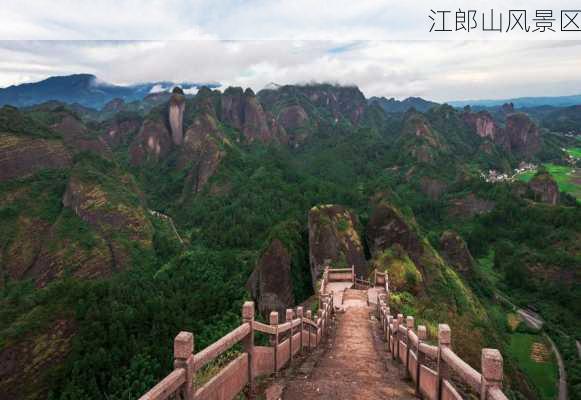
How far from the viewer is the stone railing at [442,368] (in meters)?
4.82

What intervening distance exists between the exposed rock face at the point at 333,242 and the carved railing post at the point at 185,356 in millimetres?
32474

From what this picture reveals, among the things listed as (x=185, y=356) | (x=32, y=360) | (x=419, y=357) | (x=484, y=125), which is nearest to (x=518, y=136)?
(x=484, y=125)

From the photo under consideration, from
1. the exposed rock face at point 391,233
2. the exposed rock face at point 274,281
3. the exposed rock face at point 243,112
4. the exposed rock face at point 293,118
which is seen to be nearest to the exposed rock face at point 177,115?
the exposed rock face at point 243,112

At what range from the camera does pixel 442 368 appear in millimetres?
6750

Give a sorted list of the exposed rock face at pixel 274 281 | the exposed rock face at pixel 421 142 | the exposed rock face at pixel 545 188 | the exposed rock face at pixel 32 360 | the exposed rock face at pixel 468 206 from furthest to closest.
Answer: the exposed rock face at pixel 421 142 → the exposed rock face at pixel 545 188 → the exposed rock face at pixel 468 206 → the exposed rock face at pixel 274 281 → the exposed rock face at pixel 32 360

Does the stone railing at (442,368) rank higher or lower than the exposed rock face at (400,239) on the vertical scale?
higher

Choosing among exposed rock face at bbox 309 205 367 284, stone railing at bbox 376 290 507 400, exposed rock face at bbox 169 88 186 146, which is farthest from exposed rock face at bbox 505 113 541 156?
stone railing at bbox 376 290 507 400

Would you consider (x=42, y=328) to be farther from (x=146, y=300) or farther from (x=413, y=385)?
(x=413, y=385)

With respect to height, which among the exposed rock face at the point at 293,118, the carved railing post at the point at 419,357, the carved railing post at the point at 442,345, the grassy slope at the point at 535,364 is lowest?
the grassy slope at the point at 535,364

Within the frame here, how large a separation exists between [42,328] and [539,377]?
48.2m

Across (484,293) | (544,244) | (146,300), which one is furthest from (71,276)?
(544,244)

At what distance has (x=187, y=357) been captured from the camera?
5219 millimetres

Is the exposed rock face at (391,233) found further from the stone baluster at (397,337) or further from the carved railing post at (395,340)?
the stone baluster at (397,337)

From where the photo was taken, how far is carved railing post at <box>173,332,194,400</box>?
5176 mm
